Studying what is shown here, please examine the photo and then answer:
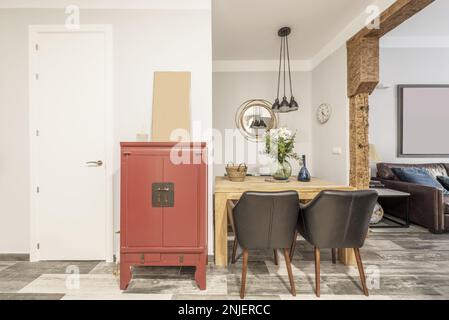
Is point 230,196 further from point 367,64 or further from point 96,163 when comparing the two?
point 367,64

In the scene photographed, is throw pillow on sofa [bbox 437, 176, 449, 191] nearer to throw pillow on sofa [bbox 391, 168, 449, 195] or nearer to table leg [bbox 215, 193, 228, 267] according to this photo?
throw pillow on sofa [bbox 391, 168, 449, 195]

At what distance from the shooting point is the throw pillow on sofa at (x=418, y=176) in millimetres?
3797

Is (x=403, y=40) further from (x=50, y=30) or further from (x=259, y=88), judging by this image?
(x=50, y=30)

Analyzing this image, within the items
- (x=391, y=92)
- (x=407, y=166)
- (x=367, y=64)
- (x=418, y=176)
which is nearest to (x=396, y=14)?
(x=367, y=64)

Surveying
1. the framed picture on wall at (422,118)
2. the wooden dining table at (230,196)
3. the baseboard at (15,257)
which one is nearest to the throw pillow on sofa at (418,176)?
the framed picture on wall at (422,118)

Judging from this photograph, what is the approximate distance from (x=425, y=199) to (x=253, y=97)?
3145 mm

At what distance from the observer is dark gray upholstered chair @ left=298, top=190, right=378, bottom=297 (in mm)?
1798

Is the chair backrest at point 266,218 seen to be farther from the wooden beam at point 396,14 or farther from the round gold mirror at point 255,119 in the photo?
the round gold mirror at point 255,119

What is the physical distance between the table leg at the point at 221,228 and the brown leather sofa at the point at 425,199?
3.13 m

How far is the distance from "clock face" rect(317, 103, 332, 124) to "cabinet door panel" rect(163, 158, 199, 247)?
2726mm

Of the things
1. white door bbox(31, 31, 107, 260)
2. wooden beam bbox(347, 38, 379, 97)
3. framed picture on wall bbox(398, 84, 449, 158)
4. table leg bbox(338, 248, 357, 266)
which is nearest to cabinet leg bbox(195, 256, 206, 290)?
white door bbox(31, 31, 107, 260)

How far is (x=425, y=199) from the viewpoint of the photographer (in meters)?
3.50

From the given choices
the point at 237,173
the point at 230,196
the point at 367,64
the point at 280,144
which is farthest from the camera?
the point at 367,64
